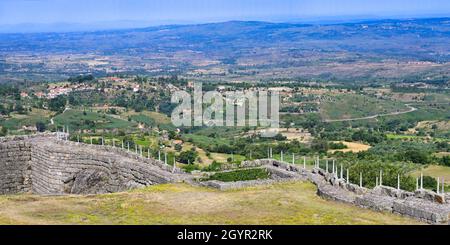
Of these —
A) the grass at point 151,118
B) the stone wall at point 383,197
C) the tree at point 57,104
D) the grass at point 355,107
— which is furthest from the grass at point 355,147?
the stone wall at point 383,197

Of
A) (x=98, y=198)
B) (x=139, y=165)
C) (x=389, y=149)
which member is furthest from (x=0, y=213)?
(x=389, y=149)

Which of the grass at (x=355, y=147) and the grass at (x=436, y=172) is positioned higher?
the grass at (x=436, y=172)

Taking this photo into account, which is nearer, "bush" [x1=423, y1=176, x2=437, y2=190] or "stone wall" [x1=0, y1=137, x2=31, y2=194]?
"stone wall" [x1=0, y1=137, x2=31, y2=194]

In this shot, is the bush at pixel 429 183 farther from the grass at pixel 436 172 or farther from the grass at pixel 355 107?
the grass at pixel 355 107

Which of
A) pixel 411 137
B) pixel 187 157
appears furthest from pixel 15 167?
pixel 411 137

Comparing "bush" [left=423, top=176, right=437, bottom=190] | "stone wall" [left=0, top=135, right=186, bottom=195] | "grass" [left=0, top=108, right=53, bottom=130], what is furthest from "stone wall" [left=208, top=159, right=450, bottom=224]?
"grass" [left=0, top=108, right=53, bottom=130]

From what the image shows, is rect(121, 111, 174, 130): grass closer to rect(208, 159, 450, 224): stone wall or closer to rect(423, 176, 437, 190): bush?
rect(423, 176, 437, 190): bush
